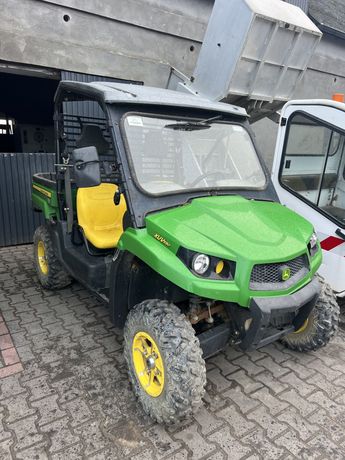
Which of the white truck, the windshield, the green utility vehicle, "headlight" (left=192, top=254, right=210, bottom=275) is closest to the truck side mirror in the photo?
the green utility vehicle

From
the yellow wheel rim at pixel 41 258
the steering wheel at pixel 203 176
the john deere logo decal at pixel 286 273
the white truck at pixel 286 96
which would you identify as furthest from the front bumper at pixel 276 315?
the yellow wheel rim at pixel 41 258

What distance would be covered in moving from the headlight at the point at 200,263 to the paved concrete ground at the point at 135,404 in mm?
1056

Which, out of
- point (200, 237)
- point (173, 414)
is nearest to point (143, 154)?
point (200, 237)

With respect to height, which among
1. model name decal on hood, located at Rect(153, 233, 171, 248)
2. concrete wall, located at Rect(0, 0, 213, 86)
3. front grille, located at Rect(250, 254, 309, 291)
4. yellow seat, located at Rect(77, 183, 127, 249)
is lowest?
yellow seat, located at Rect(77, 183, 127, 249)

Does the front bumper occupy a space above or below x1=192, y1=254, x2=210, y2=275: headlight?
below

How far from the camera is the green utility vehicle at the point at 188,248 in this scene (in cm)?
209

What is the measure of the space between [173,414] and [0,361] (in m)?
1.64

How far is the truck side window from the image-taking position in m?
3.45

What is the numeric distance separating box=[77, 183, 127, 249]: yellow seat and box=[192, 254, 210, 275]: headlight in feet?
4.27

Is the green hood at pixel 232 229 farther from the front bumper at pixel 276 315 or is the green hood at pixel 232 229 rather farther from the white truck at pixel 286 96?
the white truck at pixel 286 96

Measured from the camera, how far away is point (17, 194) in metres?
5.64

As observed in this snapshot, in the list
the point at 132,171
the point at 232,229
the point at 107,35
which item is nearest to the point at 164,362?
the point at 232,229

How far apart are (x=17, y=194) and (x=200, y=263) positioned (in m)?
4.50

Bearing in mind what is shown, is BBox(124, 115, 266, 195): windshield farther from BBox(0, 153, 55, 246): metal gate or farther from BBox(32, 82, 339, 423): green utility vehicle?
BBox(0, 153, 55, 246): metal gate
